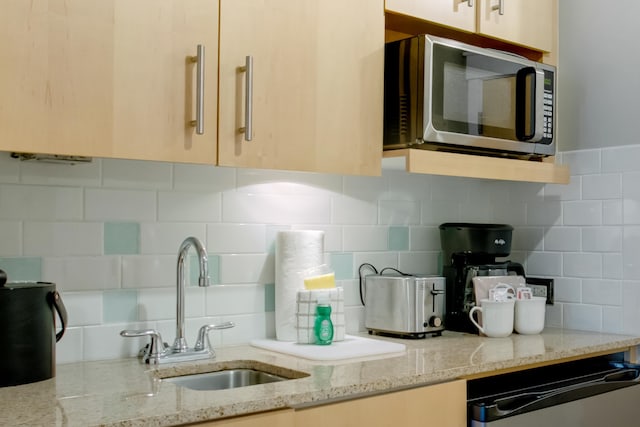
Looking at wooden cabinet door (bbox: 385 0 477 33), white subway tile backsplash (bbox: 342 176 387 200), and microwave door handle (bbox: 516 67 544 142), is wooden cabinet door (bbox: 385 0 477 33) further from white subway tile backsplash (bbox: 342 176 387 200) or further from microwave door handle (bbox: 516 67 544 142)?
white subway tile backsplash (bbox: 342 176 387 200)

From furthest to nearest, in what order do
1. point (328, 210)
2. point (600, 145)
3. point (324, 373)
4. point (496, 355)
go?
1. point (600, 145)
2. point (328, 210)
3. point (496, 355)
4. point (324, 373)

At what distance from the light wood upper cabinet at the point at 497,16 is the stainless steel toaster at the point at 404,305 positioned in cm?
82

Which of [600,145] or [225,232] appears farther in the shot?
[600,145]

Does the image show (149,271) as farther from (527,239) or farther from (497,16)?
(527,239)

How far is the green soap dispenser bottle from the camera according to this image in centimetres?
213

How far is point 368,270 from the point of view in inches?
101

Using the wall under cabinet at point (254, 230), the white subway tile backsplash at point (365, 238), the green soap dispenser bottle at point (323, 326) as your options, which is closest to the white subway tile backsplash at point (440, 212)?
the wall under cabinet at point (254, 230)

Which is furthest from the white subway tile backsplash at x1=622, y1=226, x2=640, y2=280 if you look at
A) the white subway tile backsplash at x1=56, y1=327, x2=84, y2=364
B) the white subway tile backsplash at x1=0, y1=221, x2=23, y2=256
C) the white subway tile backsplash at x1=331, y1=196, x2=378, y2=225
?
the white subway tile backsplash at x1=0, y1=221, x2=23, y2=256

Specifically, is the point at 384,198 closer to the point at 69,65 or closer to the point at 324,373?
the point at 324,373

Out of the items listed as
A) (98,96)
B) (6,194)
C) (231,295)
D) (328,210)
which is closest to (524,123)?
(328,210)

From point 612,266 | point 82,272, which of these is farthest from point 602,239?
point 82,272

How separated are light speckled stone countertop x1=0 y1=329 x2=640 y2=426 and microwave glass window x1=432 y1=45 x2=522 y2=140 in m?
0.67

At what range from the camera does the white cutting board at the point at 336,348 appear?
199 centimetres

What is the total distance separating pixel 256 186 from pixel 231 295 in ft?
1.12
